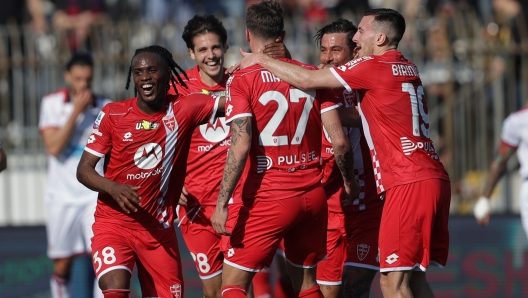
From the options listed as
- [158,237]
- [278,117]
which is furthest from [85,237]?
[278,117]

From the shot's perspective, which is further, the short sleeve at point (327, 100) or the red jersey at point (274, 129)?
the short sleeve at point (327, 100)

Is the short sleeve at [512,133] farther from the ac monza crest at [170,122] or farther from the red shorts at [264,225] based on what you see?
the ac monza crest at [170,122]

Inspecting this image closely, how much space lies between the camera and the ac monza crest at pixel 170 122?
6.60 metres

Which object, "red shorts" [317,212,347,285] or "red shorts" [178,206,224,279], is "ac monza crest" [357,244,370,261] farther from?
"red shorts" [178,206,224,279]

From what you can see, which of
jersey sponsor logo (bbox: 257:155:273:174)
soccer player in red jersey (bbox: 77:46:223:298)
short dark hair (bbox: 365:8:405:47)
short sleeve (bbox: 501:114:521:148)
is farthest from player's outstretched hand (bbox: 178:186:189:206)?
short sleeve (bbox: 501:114:521:148)

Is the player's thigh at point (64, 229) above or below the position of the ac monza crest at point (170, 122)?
below

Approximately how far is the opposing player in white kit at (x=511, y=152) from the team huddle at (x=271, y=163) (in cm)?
254

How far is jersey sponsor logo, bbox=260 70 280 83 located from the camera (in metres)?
6.24

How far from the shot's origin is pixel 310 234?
6488 mm

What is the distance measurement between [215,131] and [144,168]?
1.20 metres

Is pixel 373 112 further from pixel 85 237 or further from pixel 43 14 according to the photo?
pixel 43 14

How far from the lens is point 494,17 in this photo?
12133mm

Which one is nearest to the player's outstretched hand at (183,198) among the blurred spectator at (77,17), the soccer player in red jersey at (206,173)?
the soccer player in red jersey at (206,173)

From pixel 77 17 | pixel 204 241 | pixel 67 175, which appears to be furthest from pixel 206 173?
pixel 77 17
